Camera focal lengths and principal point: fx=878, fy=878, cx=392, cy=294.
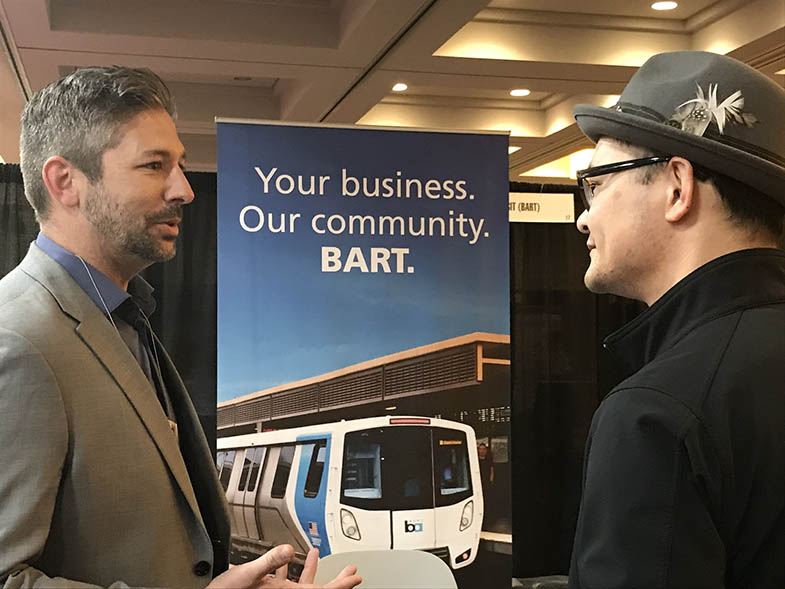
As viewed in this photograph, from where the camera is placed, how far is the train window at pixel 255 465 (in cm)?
396

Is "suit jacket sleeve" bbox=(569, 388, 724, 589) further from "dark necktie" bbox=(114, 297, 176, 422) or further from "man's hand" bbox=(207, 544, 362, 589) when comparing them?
"dark necktie" bbox=(114, 297, 176, 422)

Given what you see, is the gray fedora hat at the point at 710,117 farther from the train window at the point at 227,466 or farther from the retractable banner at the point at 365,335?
the train window at the point at 227,466

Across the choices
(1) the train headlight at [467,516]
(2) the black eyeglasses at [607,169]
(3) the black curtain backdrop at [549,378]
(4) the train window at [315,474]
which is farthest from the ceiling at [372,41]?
(2) the black eyeglasses at [607,169]

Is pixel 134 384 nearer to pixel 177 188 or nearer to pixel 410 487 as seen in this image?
pixel 177 188

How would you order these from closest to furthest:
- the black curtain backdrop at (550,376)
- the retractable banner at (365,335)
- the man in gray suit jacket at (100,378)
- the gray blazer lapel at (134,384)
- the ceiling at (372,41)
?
the man in gray suit jacket at (100,378), the gray blazer lapel at (134,384), the retractable banner at (365,335), the ceiling at (372,41), the black curtain backdrop at (550,376)

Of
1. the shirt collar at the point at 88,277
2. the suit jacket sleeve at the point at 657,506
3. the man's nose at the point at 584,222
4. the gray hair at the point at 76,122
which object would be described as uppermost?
the gray hair at the point at 76,122

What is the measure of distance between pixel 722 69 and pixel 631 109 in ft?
0.41

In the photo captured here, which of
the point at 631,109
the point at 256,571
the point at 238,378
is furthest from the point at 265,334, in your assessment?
the point at 631,109

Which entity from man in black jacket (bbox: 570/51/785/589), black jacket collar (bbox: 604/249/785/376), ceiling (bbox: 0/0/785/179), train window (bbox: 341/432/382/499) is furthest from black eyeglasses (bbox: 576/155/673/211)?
ceiling (bbox: 0/0/785/179)

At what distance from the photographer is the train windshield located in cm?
394

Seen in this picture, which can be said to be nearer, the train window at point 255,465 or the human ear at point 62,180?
the human ear at point 62,180

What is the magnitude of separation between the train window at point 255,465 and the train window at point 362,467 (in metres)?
0.38

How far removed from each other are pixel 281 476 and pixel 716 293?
311 centimetres

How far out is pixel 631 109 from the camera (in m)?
1.19
